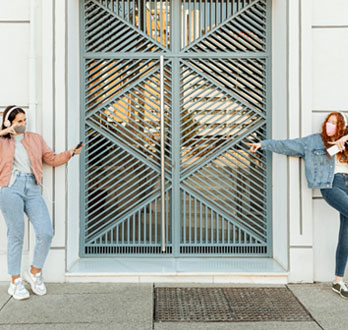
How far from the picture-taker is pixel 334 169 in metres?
4.60

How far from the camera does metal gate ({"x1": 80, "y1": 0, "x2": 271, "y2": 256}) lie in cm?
550

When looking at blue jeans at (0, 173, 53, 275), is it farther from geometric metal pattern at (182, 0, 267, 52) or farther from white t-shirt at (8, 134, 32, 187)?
geometric metal pattern at (182, 0, 267, 52)

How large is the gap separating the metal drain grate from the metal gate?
2.94 ft

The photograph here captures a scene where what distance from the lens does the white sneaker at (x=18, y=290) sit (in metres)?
4.39

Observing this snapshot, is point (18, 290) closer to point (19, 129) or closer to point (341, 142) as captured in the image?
point (19, 129)

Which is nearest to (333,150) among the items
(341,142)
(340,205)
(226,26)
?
(341,142)

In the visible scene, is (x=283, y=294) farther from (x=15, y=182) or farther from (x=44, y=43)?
(x=44, y=43)

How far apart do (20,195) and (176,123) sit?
216cm

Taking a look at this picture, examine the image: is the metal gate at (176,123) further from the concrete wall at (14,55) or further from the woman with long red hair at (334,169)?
the woman with long red hair at (334,169)

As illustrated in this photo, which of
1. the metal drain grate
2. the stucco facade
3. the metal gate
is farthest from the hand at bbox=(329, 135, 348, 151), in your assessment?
the metal drain grate

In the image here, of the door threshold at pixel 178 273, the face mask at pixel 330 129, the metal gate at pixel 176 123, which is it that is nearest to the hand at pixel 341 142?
the face mask at pixel 330 129

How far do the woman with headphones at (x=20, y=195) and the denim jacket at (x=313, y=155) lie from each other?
2.63 metres

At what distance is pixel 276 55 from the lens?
5305mm

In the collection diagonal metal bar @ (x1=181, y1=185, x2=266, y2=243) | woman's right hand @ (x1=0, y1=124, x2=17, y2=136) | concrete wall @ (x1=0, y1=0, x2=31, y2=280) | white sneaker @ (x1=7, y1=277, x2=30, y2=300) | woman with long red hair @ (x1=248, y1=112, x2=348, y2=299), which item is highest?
concrete wall @ (x1=0, y1=0, x2=31, y2=280)
